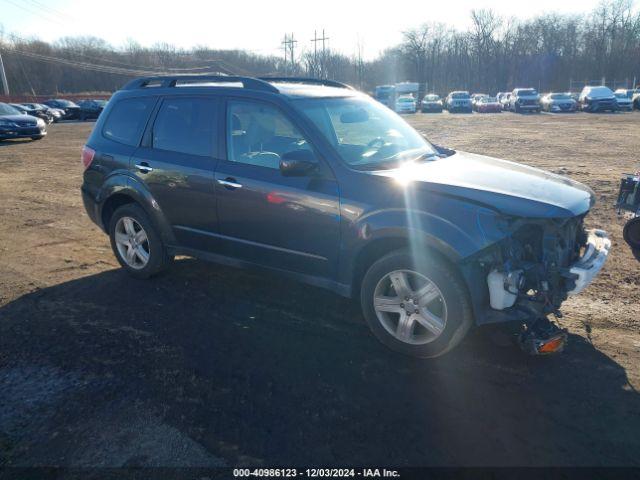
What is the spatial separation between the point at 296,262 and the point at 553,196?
2.07 m

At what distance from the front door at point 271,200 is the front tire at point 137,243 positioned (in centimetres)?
97

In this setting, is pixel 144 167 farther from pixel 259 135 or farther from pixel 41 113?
pixel 41 113

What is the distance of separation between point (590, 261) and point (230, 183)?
2998 millimetres

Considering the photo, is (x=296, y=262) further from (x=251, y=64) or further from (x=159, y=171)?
(x=251, y=64)

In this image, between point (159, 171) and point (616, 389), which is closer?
point (616, 389)

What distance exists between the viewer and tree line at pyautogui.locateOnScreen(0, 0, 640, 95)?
7600cm

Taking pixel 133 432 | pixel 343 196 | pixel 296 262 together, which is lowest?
pixel 133 432

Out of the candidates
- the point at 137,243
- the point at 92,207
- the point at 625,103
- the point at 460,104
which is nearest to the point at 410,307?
the point at 137,243

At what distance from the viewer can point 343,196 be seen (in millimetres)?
3824

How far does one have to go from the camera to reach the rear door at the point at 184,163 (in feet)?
15.1

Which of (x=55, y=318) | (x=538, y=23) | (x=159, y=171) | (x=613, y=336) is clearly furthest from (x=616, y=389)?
(x=538, y=23)

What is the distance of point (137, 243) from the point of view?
5.34 m

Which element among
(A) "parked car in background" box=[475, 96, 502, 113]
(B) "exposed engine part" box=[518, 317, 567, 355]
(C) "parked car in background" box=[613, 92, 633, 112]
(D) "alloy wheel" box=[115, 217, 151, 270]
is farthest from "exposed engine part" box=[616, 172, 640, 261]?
(A) "parked car in background" box=[475, 96, 502, 113]

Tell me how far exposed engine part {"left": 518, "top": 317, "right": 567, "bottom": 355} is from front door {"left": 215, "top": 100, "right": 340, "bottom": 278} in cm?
152
